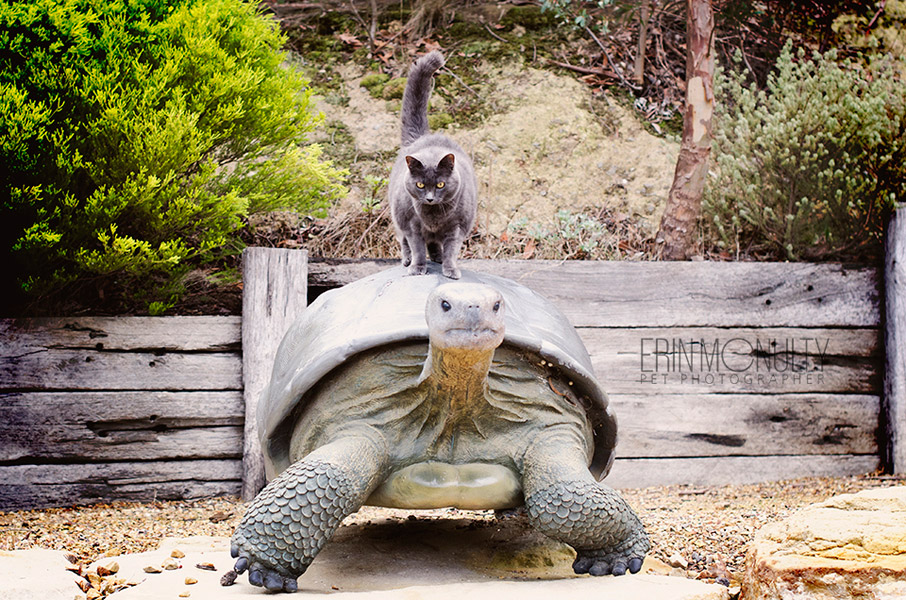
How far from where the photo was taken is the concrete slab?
2.18m

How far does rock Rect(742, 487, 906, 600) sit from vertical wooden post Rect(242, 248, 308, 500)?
110 inches

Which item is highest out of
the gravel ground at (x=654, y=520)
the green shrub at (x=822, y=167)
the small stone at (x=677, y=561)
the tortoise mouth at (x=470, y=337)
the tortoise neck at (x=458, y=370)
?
the green shrub at (x=822, y=167)

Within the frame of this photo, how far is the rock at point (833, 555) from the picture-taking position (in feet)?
6.47

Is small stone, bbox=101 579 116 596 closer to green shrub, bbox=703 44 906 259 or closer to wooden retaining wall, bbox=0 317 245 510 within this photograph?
wooden retaining wall, bbox=0 317 245 510

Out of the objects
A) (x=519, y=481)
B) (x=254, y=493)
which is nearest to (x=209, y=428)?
(x=254, y=493)

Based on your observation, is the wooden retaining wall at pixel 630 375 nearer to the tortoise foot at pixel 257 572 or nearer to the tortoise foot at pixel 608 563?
the tortoise foot at pixel 257 572

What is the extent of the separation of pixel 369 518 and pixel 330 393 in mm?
1419

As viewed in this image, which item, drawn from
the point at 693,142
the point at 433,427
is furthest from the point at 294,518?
the point at 693,142

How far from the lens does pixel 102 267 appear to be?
400cm

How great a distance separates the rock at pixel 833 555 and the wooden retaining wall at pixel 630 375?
239 cm

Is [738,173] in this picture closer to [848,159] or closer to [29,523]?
[848,159]

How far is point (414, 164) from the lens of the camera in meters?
3.19

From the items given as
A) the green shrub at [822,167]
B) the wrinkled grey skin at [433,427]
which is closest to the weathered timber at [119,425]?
the wrinkled grey skin at [433,427]

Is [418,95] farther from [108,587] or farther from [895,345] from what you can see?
[895,345]
